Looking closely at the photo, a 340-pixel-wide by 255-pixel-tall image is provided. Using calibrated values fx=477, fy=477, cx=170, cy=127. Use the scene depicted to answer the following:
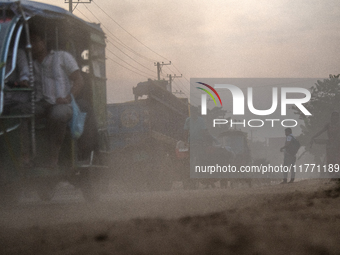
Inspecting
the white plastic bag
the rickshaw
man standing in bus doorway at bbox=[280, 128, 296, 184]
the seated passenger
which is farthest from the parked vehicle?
the seated passenger

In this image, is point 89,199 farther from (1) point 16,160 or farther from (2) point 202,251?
(2) point 202,251

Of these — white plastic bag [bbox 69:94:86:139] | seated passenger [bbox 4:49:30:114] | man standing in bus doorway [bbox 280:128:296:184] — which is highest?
seated passenger [bbox 4:49:30:114]

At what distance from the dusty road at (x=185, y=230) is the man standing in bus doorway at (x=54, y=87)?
1.08 meters

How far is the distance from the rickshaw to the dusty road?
2.06 ft

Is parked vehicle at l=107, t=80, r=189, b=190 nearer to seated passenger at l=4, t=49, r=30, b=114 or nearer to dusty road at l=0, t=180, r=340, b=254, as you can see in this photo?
dusty road at l=0, t=180, r=340, b=254

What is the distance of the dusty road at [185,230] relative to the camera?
11.3 feet

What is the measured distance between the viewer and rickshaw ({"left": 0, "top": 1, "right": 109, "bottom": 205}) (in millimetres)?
5654

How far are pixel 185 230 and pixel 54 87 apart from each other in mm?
3048

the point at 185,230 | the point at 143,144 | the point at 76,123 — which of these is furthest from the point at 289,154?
the point at 185,230

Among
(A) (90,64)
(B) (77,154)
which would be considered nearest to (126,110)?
(A) (90,64)

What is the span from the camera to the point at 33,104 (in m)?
5.75

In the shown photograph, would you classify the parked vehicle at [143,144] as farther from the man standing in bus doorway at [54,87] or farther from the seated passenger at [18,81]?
the seated passenger at [18,81]

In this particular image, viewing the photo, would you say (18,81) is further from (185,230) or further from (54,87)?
(185,230)

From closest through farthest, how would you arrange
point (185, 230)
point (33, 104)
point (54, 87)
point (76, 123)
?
point (185, 230), point (33, 104), point (54, 87), point (76, 123)
